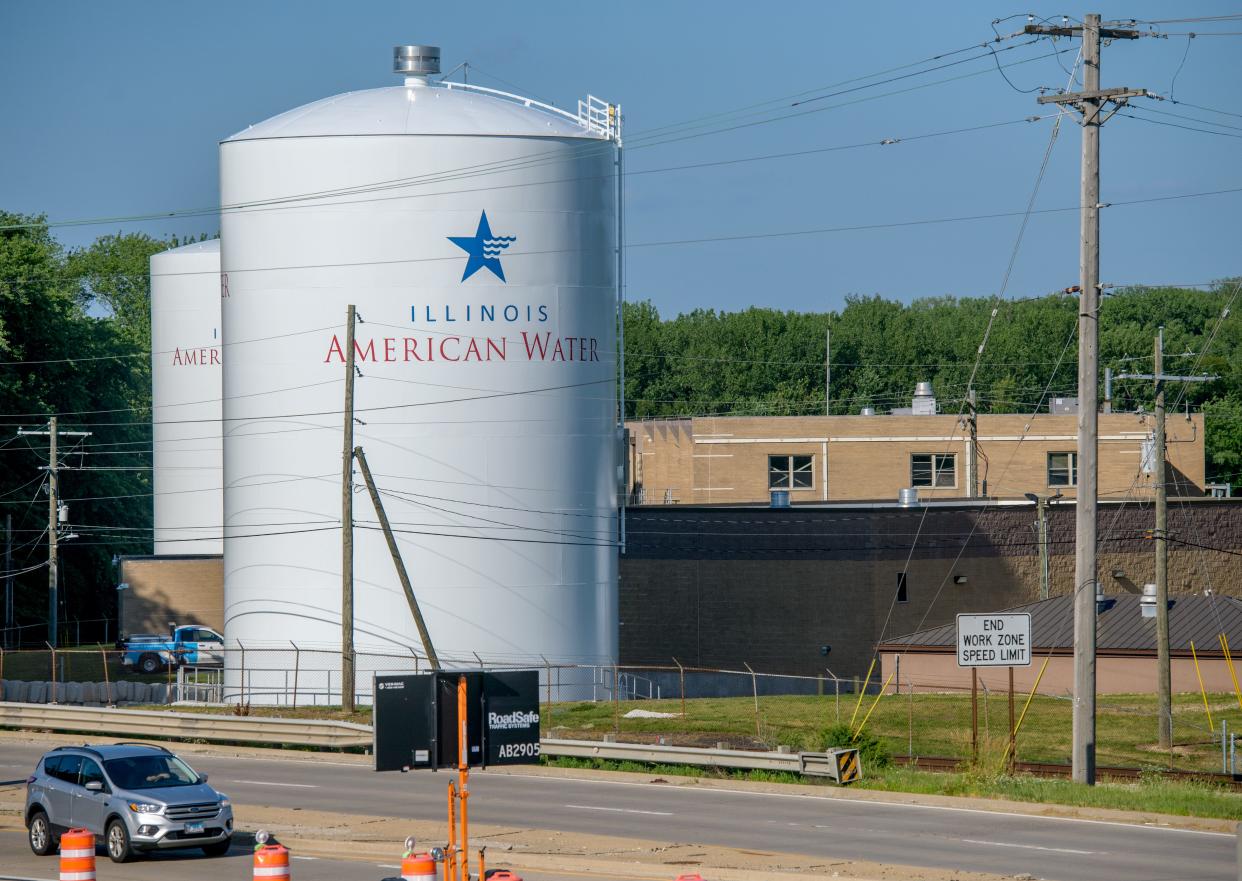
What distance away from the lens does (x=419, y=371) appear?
44.9m

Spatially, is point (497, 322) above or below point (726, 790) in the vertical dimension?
above

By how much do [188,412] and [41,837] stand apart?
42.2 m

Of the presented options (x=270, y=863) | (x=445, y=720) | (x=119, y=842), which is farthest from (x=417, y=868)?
(x=119, y=842)

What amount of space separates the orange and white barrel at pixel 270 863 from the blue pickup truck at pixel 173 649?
42657mm

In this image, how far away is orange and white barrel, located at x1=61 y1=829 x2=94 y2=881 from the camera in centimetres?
1866

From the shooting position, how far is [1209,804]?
28.2 m

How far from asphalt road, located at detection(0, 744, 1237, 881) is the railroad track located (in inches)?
262

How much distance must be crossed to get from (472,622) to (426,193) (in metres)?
11.7

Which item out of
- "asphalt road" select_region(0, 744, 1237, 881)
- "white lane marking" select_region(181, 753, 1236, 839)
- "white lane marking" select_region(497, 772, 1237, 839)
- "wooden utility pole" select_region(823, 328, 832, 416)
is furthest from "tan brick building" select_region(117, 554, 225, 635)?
"wooden utility pole" select_region(823, 328, 832, 416)

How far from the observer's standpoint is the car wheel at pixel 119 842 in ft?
77.7

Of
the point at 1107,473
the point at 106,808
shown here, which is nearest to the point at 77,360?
the point at 1107,473

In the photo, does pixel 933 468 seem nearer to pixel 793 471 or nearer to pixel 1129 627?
pixel 793 471

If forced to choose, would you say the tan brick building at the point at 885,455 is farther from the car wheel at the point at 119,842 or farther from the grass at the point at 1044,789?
the car wheel at the point at 119,842

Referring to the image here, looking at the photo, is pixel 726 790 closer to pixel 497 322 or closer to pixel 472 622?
pixel 472 622
